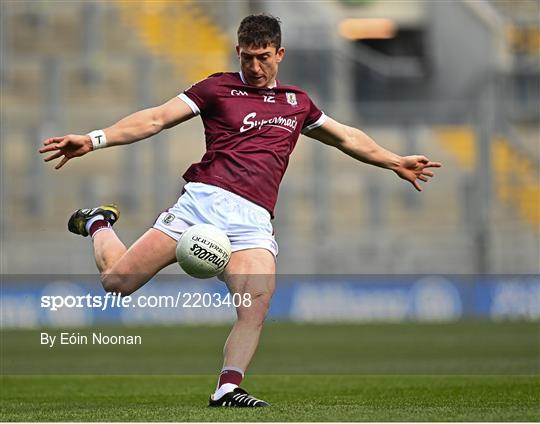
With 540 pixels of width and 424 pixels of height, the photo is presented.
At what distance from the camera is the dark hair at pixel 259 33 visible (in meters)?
7.84

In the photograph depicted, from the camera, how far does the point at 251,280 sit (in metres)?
7.91

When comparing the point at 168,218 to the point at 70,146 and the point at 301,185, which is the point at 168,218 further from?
the point at 301,185

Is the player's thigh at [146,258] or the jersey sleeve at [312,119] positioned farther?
the jersey sleeve at [312,119]

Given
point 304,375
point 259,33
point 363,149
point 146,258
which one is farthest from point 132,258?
point 304,375

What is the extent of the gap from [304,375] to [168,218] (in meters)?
4.60

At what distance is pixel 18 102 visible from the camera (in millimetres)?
26062

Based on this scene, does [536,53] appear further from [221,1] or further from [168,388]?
[168,388]

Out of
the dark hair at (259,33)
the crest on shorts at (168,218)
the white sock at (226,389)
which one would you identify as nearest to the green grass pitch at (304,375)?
the white sock at (226,389)

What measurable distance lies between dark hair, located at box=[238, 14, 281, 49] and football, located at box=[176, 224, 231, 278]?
114 cm

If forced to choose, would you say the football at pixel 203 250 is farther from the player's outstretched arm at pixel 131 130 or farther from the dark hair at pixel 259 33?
the dark hair at pixel 259 33

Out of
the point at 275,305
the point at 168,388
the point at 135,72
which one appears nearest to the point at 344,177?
the point at 275,305

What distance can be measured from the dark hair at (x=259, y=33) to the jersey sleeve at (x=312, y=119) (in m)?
0.61

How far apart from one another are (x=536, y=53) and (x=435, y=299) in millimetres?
8930

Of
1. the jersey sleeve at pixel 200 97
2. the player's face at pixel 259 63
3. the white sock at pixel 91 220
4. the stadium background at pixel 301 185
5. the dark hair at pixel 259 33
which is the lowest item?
the stadium background at pixel 301 185
